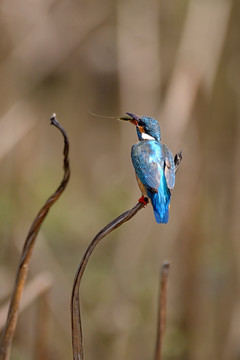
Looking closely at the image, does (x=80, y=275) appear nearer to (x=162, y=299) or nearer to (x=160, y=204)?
(x=160, y=204)

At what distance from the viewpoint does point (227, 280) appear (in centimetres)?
323

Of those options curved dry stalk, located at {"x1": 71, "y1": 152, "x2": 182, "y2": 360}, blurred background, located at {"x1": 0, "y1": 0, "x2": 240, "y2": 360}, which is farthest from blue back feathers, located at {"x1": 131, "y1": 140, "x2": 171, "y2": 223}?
blurred background, located at {"x1": 0, "y1": 0, "x2": 240, "y2": 360}

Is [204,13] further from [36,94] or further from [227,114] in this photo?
[36,94]

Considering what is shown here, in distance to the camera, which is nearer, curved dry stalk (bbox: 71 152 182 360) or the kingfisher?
curved dry stalk (bbox: 71 152 182 360)

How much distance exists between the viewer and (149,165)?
125 centimetres

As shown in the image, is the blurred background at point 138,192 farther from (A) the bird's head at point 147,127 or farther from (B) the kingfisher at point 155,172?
(B) the kingfisher at point 155,172

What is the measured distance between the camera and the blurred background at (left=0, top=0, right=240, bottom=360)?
9.46 ft

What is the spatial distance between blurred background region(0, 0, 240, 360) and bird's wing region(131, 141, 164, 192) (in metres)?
1.39

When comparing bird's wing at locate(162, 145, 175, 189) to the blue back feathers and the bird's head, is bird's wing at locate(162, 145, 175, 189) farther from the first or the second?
the bird's head

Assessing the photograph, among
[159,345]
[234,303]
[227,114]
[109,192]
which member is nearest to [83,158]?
[109,192]

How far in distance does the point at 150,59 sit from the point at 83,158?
7.99ft

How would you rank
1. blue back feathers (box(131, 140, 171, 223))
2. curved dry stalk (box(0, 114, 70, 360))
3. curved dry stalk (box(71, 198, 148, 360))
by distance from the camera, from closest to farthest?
curved dry stalk (box(71, 198, 148, 360)) < curved dry stalk (box(0, 114, 70, 360)) < blue back feathers (box(131, 140, 171, 223))

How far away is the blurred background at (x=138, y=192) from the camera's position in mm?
2883

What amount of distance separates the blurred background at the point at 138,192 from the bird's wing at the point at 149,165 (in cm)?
139
